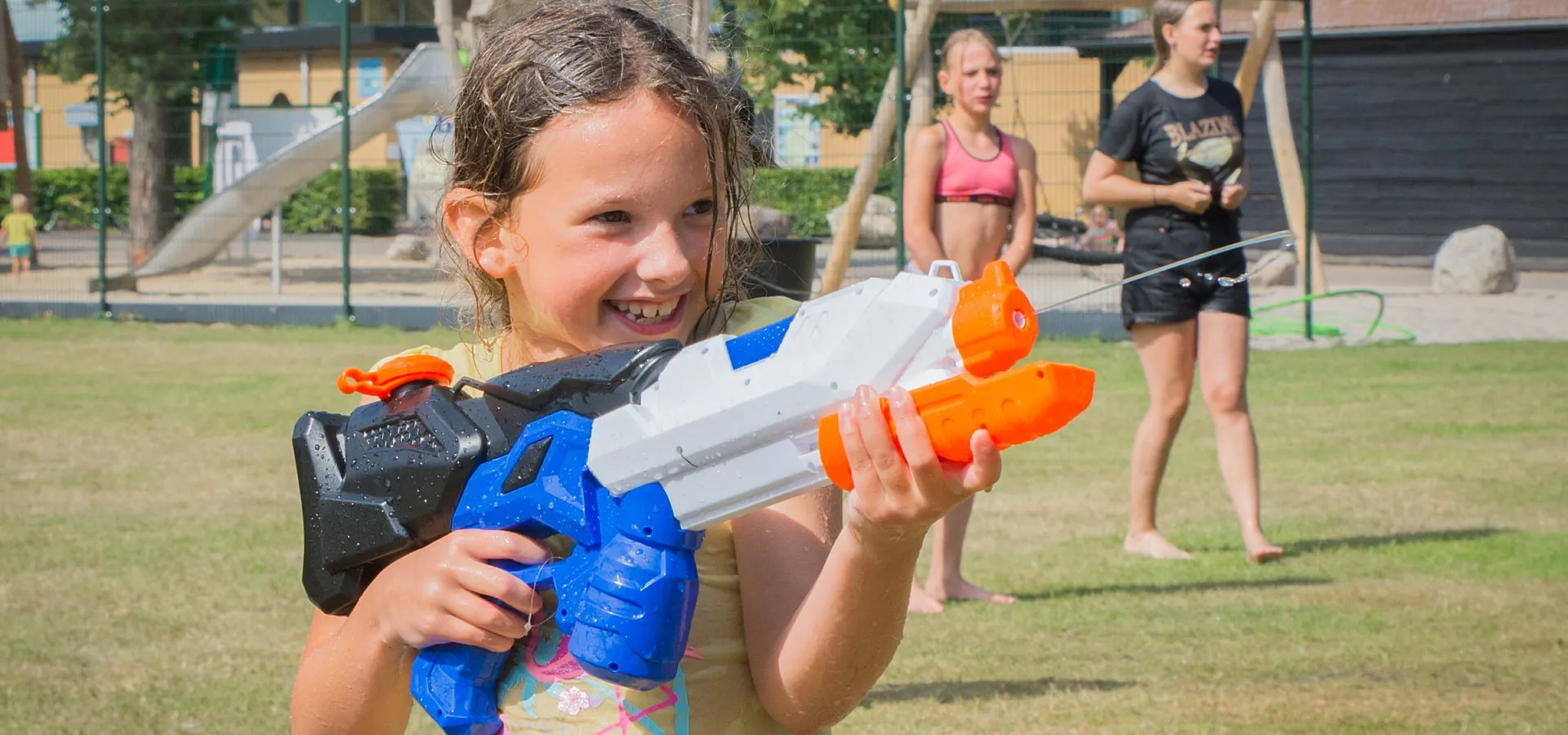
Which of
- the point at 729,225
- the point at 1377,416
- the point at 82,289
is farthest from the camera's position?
the point at 82,289

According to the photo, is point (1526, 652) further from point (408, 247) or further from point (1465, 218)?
point (408, 247)

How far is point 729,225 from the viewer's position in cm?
204

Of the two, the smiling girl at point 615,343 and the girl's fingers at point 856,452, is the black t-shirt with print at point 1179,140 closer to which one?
the smiling girl at point 615,343

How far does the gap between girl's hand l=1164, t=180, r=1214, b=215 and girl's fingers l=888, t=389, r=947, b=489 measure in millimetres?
5071

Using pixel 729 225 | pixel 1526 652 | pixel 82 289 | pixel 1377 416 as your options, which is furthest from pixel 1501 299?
pixel 729 225

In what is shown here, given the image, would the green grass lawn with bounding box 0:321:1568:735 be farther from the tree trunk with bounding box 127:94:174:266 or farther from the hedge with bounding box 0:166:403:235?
the hedge with bounding box 0:166:403:235

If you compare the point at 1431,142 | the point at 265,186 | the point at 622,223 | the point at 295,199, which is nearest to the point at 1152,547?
the point at 622,223

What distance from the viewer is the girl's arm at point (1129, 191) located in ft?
20.3

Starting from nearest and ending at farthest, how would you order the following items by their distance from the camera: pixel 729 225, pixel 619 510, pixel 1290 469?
1. pixel 619 510
2. pixel 729 225
3. pixel 1290 469

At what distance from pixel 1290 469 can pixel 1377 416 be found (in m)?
1.76

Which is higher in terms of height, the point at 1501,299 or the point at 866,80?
the point at 866,80

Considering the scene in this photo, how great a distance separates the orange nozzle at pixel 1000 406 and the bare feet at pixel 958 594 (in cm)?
424

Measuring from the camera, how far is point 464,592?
1724 mm

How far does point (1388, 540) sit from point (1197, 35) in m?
2.12
